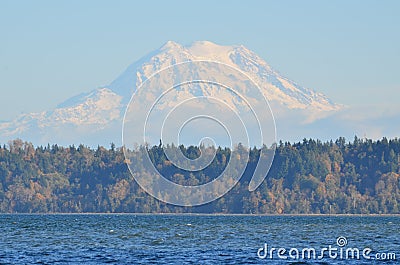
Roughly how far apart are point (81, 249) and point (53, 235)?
1133 inches

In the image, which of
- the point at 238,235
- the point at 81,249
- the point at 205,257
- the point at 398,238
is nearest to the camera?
the point at 205,257

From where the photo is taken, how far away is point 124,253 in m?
88.8

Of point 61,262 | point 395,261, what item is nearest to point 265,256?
point 395,261

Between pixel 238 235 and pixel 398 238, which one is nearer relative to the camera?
pixel 398 238

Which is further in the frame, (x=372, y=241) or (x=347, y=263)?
(x=372, y=241)

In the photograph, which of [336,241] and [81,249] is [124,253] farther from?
[336,241]

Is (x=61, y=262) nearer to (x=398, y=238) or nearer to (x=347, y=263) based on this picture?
(x=347, y=263)

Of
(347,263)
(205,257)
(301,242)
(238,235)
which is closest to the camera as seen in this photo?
(347,263)

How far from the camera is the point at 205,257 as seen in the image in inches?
3302

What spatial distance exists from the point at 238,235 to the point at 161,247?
24.9m

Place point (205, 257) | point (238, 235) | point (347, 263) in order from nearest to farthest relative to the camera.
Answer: point (347, 263)
point (205, 257)
point (238, 235)

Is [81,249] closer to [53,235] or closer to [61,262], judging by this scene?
[61,262]

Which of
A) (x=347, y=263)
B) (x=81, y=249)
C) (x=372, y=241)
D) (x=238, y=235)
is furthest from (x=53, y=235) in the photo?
(x=347, y=263)

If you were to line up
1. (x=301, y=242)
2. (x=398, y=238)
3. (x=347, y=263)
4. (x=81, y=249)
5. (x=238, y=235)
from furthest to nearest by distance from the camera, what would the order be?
(x=238, y=235) → (x=398, y=238) → (x=301, y=242) → (x=81, y=249) → (x=347, y=263)
